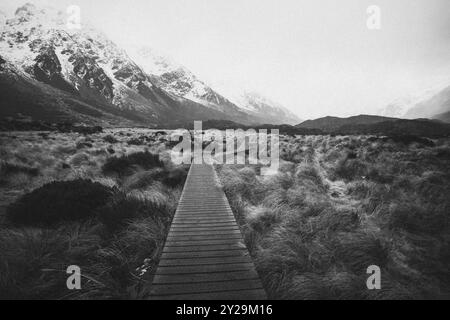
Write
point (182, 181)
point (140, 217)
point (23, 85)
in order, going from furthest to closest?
point (23, 85) < point (182, 181) < point (140, 217)

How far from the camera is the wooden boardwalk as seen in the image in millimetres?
3209

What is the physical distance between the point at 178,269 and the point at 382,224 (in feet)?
16.0

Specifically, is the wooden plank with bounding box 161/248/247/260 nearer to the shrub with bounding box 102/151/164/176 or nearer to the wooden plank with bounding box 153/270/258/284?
the wooden plank with bounding box 153/270/258/284

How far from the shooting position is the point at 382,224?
5.77 meters

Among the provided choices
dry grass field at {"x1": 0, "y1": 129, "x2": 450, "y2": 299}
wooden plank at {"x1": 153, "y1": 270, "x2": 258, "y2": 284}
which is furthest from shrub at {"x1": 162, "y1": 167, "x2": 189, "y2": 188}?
wooden plank at {"x1": 153, "y1": 270, "x2": 258, "y2": 284}

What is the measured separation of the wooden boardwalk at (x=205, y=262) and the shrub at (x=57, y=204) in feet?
6.25

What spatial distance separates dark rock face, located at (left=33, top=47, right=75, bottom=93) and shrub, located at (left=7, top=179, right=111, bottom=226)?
183669 millimetres

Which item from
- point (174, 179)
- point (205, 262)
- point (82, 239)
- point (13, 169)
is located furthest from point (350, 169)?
point (13, 169)

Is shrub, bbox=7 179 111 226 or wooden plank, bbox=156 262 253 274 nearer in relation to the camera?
wooden plank, bbox=156 262 253 274

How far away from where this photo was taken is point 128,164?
10.4m

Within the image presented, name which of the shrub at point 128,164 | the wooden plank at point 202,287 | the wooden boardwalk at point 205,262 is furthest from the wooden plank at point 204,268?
the shrub at point 128,164

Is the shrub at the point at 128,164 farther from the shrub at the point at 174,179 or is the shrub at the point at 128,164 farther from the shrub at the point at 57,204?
the shrub at the point at 57,204
